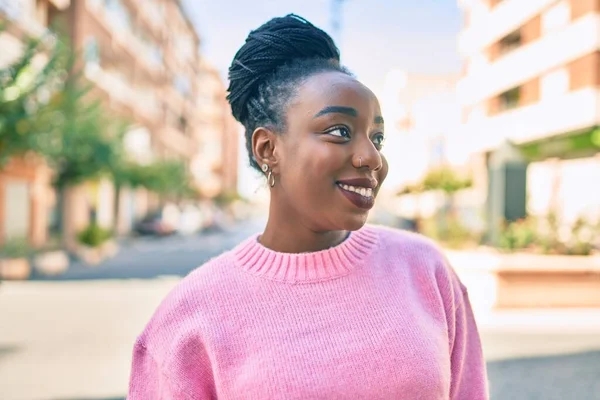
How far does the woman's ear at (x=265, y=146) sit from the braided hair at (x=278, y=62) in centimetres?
2

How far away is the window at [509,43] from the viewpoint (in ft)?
95.6

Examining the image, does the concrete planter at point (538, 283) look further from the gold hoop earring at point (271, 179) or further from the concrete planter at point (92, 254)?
the concrete planter at point (92, 254)

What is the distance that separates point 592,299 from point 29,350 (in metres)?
7.38

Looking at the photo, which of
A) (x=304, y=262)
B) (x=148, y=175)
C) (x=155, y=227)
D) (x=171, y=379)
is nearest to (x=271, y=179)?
(x=304, y=262)

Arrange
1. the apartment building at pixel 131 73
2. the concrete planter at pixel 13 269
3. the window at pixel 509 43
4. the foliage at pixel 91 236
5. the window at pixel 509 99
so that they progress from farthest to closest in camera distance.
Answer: the window at pixel 509 43
the window at pixel 509 99
the apartment building at pixel 131 73
the foliage at pixel 91 236
the concrete planter at pixel 13 269

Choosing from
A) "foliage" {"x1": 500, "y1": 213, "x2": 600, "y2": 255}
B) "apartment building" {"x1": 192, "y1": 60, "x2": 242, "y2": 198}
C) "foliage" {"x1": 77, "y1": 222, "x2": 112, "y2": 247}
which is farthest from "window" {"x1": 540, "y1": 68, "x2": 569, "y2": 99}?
"apartment building" {"x1": 192, "y1": 60, "x2": 242, "y2": 198}

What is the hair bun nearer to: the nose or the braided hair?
the braided hair

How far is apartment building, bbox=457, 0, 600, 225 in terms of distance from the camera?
22672 millimetres

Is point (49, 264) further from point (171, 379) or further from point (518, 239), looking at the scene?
point (171, 379)

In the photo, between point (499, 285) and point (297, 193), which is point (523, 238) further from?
point (297, 193)

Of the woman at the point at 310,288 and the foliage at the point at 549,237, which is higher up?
the woman at the point at 310,288

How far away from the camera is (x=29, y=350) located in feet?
21.7

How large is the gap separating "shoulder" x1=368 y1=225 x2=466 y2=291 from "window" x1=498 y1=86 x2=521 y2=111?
28.6 meters

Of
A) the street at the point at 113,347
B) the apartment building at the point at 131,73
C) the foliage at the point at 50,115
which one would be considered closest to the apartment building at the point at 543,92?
the street at the point at 113,347
